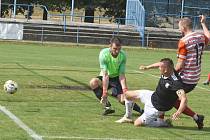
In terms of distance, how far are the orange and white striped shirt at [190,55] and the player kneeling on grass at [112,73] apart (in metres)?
1.25

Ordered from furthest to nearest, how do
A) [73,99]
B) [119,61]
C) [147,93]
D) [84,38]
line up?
1. [84,38]
2. [73,99]
3. [119,61]
4. [147,93]

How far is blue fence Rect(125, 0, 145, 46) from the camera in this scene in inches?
1820

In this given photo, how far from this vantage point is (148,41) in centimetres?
4600

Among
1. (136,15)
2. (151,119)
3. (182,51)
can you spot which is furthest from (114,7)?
(151,119)

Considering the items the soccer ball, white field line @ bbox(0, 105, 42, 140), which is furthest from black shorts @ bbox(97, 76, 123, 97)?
the soccer ball

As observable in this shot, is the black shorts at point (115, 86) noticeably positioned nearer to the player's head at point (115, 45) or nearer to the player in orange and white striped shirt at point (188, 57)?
the player's head at point (115, 45)

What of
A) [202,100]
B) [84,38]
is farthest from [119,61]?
[84,38]

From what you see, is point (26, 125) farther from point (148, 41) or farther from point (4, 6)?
point (4, 6)

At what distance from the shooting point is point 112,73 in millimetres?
11562

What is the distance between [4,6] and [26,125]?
46853mm

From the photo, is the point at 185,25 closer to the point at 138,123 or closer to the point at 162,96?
the point at 162,96

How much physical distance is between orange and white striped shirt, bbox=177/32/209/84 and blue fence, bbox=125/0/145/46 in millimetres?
34644

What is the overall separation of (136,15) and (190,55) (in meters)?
38.2

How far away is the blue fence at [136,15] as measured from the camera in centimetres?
4622
